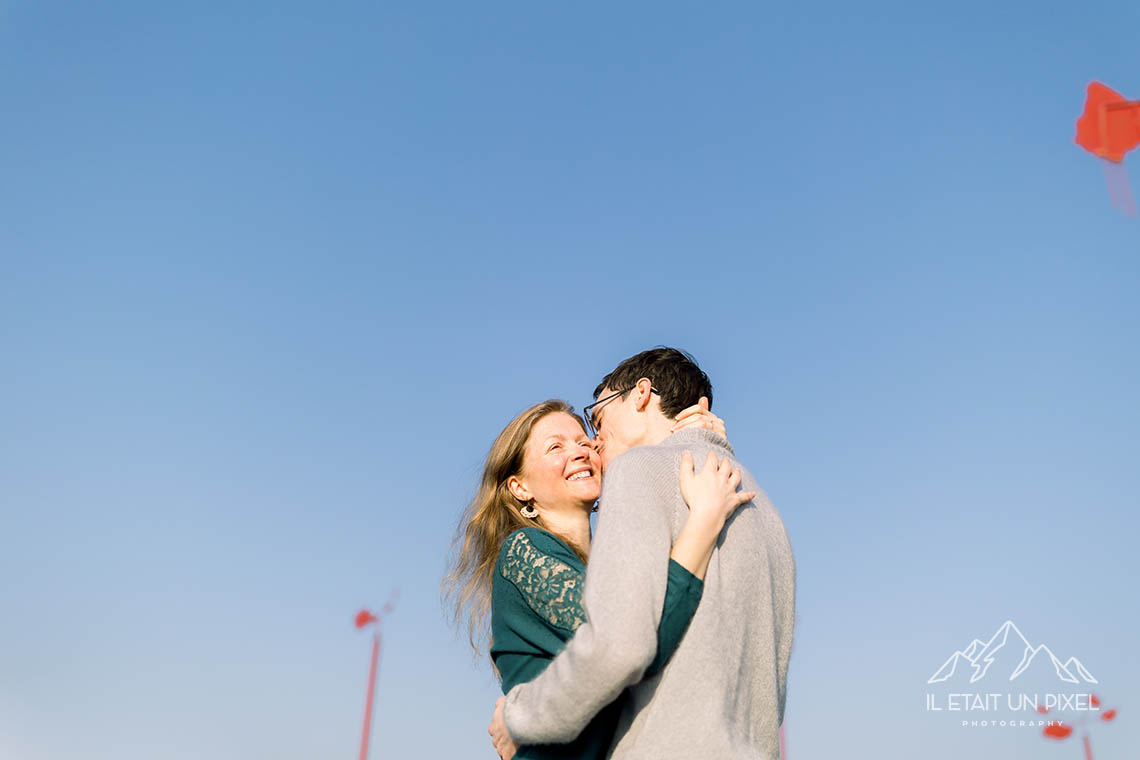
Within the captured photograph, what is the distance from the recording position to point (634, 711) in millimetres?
2992

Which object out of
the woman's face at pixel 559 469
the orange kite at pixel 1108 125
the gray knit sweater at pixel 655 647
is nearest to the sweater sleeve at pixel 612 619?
the gray knit sweater at pixel 655 647

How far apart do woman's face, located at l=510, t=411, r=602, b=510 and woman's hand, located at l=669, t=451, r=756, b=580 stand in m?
1.55

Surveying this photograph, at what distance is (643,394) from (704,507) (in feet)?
3.84

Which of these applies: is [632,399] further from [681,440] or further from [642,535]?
[642,535]

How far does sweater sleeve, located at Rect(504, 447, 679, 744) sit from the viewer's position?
2736 mm

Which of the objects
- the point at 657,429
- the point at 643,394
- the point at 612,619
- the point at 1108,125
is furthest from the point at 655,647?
the point at 1108,125

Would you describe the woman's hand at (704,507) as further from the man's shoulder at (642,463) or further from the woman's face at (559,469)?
the woman's face at (559,469)

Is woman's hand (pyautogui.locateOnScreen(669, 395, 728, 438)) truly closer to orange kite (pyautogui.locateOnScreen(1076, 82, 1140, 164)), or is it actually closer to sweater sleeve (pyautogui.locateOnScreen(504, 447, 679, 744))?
sweater sleeve (pyautogui.locateOnScreen(504, 447, 679, 744))

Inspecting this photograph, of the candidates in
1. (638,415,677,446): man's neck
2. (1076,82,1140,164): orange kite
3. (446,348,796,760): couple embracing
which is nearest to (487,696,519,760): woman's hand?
(446,348,796,760): couple embracing

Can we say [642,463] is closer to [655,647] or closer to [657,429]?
[655,647]

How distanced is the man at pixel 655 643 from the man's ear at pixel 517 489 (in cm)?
167

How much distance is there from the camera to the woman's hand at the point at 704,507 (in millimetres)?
2965

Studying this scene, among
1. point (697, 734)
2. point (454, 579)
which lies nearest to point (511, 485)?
point (454, 579)

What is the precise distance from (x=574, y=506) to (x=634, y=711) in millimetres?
1861
